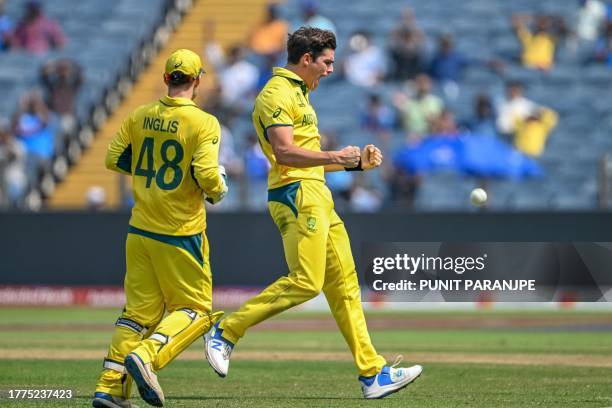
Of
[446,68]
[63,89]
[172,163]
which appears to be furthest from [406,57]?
[172,163]

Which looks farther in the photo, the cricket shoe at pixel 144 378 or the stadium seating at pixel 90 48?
the stadium seating at pixel 90 48

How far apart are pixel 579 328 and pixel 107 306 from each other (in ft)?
28.4

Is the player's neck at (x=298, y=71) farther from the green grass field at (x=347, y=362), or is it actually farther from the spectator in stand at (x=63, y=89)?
the spectator in stand at (x=63, y=89)

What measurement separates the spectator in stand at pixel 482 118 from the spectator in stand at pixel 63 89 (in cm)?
784

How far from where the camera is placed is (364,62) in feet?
81.8

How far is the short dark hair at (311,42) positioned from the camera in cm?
896

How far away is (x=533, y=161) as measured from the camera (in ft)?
74.9

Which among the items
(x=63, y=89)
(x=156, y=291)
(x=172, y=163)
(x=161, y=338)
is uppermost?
(x=172, y=163)

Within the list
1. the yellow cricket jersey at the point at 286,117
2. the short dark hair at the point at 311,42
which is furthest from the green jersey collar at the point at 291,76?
the short dark hair at the point at 311,42

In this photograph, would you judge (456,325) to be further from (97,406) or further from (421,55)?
(97,406)

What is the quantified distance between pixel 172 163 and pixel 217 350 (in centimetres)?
132

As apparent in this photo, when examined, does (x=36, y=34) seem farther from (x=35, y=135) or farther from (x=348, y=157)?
(x=348, y=157)

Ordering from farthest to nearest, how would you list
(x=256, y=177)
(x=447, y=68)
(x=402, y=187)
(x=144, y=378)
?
(x=447, y=68) → (x=256, y=177) → (x=402, y=187) → (x=144, y=378)

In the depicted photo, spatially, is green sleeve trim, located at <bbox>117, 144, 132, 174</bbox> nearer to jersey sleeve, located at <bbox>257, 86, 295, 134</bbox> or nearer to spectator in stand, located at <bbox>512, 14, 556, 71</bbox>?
jersey sleeve, located at <bbox>257, 86, 295, 134</bbox>
